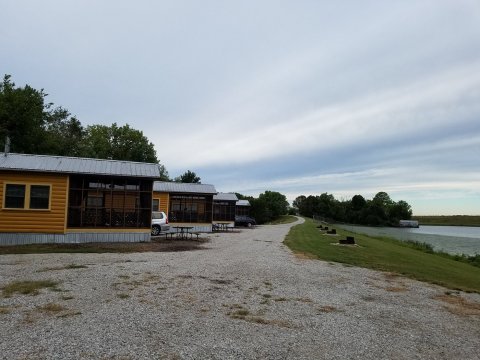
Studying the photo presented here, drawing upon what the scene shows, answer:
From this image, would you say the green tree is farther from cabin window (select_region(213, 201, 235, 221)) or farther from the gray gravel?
the gray gravel

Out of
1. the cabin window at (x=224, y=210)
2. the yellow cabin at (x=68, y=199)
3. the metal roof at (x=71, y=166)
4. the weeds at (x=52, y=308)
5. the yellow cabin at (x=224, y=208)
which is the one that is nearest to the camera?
the weeds at (x=52, y=308)

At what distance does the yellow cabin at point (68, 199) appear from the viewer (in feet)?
56.7

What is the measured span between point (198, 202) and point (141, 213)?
488 inches

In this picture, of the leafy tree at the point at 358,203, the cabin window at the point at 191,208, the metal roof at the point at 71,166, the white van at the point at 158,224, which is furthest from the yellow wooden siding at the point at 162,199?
the leafy tree at the point at 358,203

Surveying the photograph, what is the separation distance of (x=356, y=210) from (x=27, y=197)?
10149cm

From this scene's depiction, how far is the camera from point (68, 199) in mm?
18328

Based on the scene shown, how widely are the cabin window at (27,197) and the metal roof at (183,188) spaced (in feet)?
41.9

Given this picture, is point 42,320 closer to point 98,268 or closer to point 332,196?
point 98,268

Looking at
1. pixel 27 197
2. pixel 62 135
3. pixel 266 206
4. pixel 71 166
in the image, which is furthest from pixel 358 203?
pixel 27 197

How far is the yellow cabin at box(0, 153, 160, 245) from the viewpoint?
1728 centimetres

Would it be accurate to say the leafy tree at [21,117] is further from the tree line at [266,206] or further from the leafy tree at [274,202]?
the leafy tree at [274,202]

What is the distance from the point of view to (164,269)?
1125cm

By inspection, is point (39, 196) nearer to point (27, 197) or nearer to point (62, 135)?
point (27, 197)

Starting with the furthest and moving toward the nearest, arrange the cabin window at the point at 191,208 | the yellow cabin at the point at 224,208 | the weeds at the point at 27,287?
the yellow cabin at the point at 224,208 → the cabin window at the point at 191,208 → the weeds at the point at 27,287
